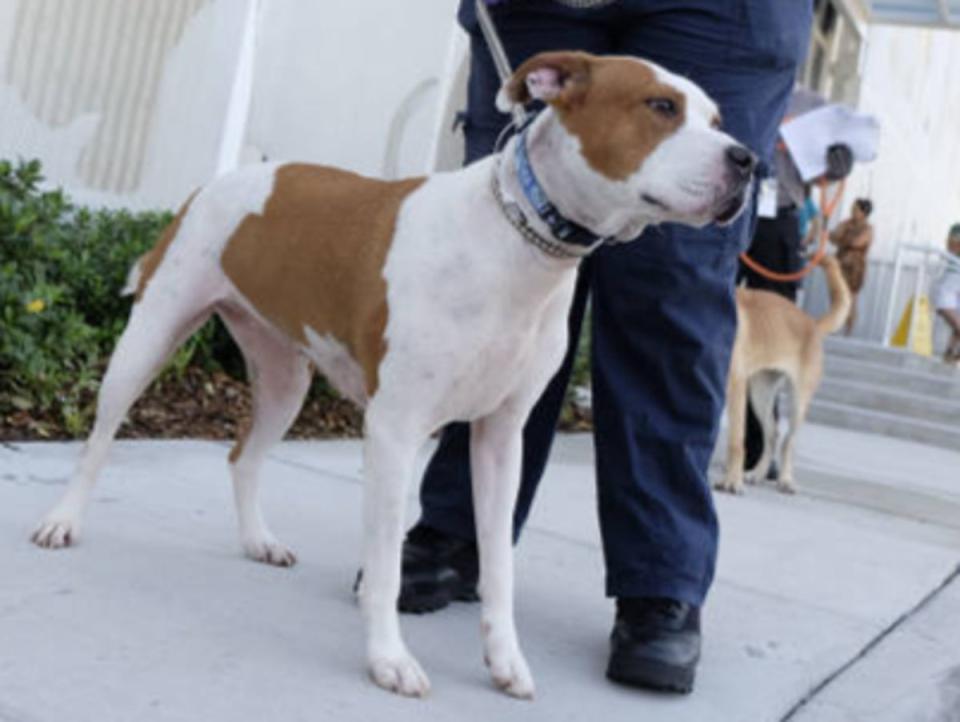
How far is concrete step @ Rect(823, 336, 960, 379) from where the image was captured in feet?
48.2

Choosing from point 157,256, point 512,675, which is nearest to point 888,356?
point 157,256

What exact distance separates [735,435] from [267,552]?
3645 millimetres

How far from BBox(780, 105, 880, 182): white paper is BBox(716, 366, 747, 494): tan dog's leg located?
1.10 m

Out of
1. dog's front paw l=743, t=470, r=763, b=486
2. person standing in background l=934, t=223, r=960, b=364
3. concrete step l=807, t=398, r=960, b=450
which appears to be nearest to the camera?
dog's front paw l=743, t=470, r=763, b=486

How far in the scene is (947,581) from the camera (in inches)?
179

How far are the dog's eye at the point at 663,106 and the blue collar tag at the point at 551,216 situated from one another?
9.7 inches

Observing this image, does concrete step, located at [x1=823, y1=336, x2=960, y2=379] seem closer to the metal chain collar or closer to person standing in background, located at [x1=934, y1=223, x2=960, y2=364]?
person standing in background, located at [x1=934, y1=223, x2=960, y2=364]

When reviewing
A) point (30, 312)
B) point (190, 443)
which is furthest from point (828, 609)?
point (30, 312)

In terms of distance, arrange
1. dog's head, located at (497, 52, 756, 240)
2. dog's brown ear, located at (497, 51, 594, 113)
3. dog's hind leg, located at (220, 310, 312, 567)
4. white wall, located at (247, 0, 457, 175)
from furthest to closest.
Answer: white wall, located at (247, 0, 457, 175) < dog's hind leg, located at (220, 310, 312, 567) < dog's brown ear, located at (497, 51, 594, 113) < dog's head, located at (497, 52, 756, 240)

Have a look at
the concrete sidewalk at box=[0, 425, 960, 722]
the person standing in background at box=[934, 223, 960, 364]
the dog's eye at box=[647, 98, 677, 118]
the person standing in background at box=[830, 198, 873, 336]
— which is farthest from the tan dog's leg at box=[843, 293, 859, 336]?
the dog's eye at box=[647, 98, 677, 118]

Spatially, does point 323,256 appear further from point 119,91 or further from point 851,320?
point 851,320

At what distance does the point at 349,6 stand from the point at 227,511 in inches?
184

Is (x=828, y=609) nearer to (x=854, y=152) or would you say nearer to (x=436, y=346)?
(x=436, y=346)

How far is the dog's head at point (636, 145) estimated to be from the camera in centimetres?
230
